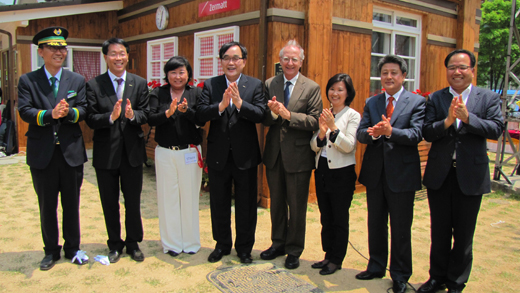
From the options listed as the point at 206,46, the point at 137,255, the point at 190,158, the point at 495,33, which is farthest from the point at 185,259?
the point at 495,33

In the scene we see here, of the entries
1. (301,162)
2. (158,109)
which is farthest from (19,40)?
(301,162)

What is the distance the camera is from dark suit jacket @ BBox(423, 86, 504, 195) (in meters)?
3.01

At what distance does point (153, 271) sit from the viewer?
3664 millimetres

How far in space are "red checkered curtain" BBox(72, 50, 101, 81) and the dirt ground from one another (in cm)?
515

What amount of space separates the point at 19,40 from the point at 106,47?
291 inches

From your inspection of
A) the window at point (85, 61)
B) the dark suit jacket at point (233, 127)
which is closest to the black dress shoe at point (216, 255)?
the dark suit jacket at point (233, 127)

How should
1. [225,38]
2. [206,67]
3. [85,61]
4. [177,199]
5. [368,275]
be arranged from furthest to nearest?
1. [85,61]
2. [206,67]
3. [225,38]
4. [177,199]
5. [368,275]

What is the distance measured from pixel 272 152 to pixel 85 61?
841 cm

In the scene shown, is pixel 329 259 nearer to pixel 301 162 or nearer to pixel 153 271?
pixel 301 162

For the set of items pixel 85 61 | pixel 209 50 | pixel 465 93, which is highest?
pixel 85 61

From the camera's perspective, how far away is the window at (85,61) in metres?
10.0

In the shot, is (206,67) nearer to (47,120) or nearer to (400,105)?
(47,120)

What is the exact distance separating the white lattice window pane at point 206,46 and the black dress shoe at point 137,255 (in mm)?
4001

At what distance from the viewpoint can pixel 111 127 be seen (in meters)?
3.71
